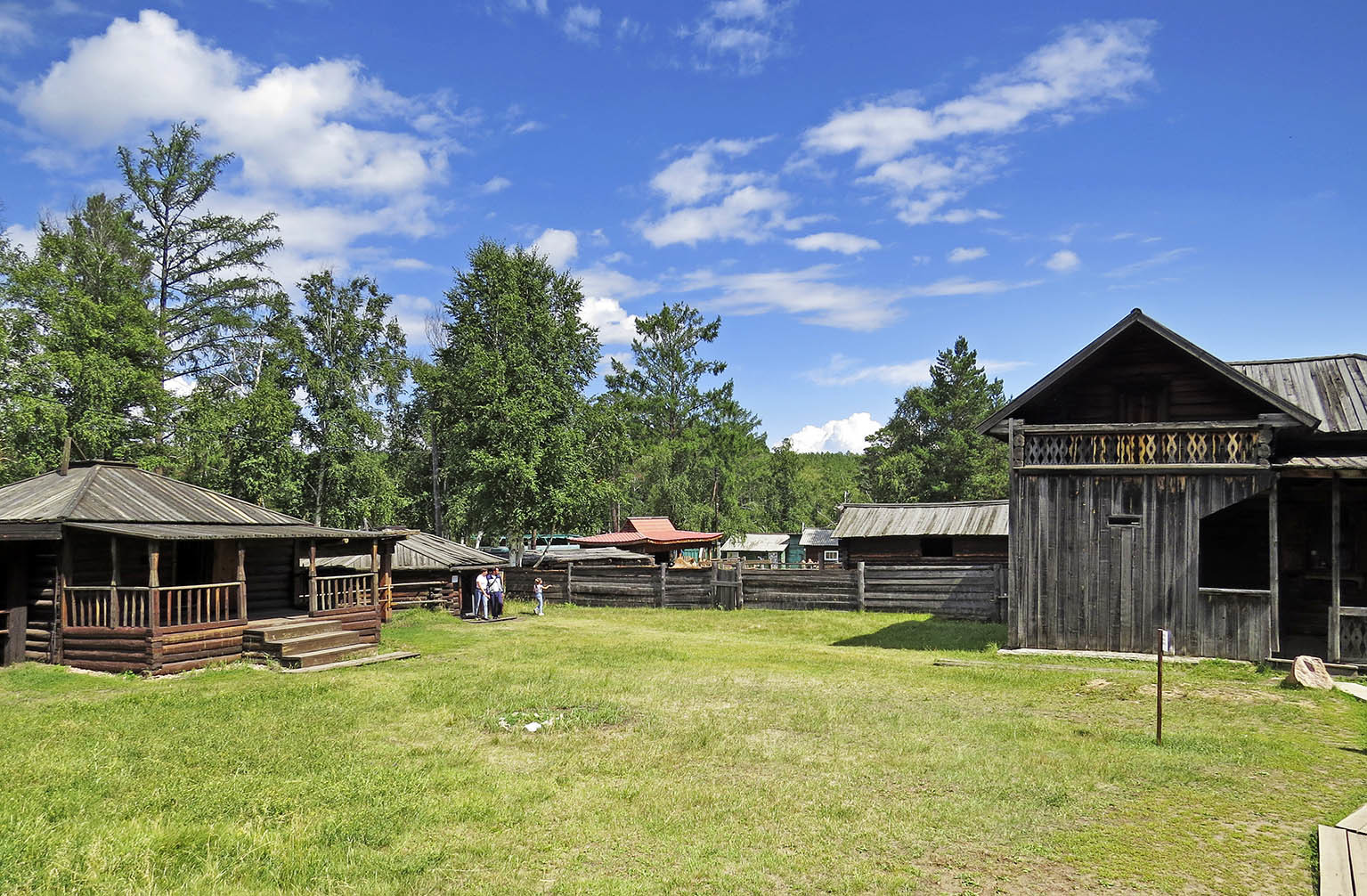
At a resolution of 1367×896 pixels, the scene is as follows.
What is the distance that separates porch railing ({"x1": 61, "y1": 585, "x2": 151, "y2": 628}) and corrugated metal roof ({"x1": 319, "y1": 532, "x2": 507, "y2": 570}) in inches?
418

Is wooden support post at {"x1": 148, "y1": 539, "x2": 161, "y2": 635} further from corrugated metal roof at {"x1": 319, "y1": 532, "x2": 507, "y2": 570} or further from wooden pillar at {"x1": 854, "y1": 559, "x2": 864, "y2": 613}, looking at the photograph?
wooden pillar at {"x1": 854, "y1": 559, "x2": 864, "y2": 613}

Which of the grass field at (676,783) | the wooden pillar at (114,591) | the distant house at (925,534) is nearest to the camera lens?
the grass field at (676,783)

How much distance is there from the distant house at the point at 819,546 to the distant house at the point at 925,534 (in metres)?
22.6

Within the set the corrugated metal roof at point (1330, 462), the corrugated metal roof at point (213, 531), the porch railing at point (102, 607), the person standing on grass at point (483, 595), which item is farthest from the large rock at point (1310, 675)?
the person standing on grass at point (483, 595)

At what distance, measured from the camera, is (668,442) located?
203 ft

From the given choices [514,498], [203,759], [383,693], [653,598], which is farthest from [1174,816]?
[514,498]

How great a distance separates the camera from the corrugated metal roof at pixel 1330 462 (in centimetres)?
1488

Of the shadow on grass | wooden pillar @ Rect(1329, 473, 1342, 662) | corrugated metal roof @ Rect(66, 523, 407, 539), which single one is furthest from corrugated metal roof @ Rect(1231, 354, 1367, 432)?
corrugated metal roof @ Rect(66, 523, 407, 539)

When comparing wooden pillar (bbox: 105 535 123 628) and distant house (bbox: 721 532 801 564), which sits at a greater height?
wooden pillar (bbox: 105 535 123 628)

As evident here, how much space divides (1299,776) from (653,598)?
24.7m

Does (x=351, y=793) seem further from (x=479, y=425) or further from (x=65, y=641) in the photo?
(x=479, y=425)

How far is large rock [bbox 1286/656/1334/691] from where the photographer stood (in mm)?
13930

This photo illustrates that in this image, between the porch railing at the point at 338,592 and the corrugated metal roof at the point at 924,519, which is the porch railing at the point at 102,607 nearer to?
the porch railing at the point at 338,592

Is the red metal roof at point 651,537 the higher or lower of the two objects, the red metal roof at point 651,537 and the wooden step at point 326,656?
the higher
